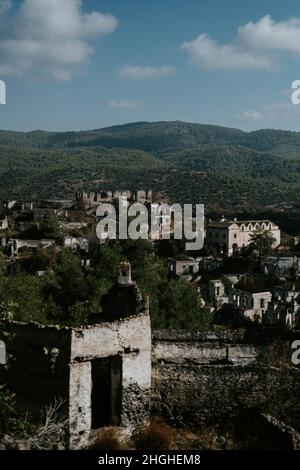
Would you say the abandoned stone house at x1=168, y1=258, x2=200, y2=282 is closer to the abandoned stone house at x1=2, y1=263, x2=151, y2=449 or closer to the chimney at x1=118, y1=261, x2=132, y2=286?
the chimney at x1=118, y1=261, x2=132, y2=286

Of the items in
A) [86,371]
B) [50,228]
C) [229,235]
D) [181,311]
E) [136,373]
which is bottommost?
[181,311]

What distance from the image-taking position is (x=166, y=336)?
59.9 ft

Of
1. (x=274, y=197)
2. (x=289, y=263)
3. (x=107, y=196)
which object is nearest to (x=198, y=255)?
(x=289, y=263)

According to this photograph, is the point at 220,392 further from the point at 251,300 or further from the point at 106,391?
the point at 251,300

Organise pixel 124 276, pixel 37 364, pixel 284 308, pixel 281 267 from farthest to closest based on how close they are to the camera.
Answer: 1. pixel 281 267
2. pixel 284 308
3. pixel 124 276
4. pixel 37 364

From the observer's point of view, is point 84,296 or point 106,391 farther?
point 84,296

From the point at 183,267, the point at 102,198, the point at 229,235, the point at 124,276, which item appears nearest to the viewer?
the point at 124,276

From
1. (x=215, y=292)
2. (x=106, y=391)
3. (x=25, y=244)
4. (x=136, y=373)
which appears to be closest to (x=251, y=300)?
(x=215, y=292)

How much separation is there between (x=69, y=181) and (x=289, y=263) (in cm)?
8569

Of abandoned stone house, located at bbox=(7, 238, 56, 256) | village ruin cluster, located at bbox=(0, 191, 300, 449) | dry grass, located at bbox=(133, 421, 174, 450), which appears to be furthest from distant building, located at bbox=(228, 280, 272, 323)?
dry grass, located at bbox=(133, 421, 174, 450)

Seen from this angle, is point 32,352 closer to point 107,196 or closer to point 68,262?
point 68,262

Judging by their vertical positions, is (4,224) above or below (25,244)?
above

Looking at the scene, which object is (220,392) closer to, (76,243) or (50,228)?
(76,243)

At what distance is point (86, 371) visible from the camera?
41.7 feet
